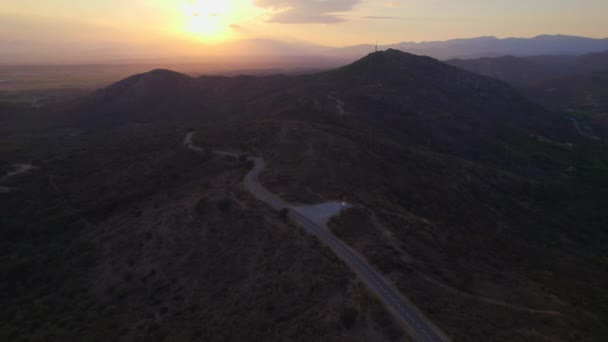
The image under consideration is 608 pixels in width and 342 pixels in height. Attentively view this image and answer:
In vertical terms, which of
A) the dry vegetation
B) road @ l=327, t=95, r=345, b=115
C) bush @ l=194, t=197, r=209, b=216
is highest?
road @ l=327, t=95, r=345, b=115

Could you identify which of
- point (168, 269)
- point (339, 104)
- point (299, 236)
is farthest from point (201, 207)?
point (339, 104)

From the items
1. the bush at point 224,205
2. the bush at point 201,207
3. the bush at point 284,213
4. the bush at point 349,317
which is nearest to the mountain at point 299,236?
the bush at point 349,317

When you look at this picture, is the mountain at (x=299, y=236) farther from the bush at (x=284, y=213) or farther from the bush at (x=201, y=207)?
the bush at (x=284, y=213)

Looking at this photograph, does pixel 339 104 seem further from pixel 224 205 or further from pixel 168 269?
pixel 168 269

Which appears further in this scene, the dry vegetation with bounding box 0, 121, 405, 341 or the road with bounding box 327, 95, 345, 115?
the road with bounding box 327, 95, 345, 115

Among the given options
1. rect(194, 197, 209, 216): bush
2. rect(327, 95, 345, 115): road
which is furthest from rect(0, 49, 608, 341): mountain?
rect(327, 95, 345, 115): road

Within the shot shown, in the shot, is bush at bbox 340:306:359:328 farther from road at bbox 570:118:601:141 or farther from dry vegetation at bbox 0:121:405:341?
road at bbox 570:118:601:141

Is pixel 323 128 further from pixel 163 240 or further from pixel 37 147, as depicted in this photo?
pixel 37 147

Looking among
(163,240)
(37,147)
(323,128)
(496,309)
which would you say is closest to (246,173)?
(163,240)
